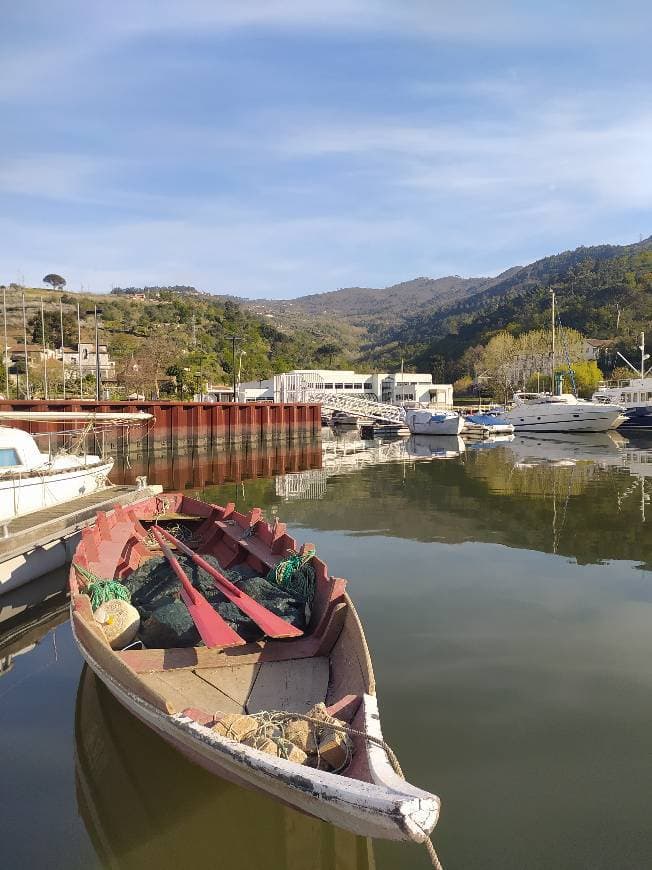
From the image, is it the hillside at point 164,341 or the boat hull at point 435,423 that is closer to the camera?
the boat hull at point 435,423

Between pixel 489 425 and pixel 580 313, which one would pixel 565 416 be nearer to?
pixel 489 425

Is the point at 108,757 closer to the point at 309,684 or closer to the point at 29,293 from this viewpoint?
the point at 309,684

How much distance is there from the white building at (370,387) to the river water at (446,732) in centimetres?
7201

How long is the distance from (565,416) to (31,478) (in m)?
52.7

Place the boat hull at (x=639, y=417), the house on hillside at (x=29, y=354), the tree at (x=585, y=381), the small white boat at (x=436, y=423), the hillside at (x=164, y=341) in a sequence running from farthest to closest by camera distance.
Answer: the tree at (x=585, y=381) < the house on hillside at (x=29, y=354) < the hillside at (x=164, y=341) < the boat hull at (x=639, y=417) < the small white boat at (x=436, y=423)

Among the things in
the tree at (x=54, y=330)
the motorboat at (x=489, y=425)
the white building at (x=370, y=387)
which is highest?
the tree at (x=54, y=330)

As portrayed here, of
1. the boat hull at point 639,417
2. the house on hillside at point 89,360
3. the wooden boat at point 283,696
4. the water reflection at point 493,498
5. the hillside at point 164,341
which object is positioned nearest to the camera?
the wooden boat at point 283,696

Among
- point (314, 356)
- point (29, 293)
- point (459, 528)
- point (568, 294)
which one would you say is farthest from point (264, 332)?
point (459, 528)

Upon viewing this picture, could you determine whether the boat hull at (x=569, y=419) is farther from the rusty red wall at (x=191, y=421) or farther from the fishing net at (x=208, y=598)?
A: the fishing net at (x=208, y=598)

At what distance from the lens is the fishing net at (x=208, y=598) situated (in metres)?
7.65

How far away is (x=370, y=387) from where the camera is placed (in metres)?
103

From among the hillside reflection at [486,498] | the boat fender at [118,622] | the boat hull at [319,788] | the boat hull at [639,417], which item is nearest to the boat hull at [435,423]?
the hillside reflection at [486,498]

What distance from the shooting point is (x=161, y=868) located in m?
5.01

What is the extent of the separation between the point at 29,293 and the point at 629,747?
494 ft
